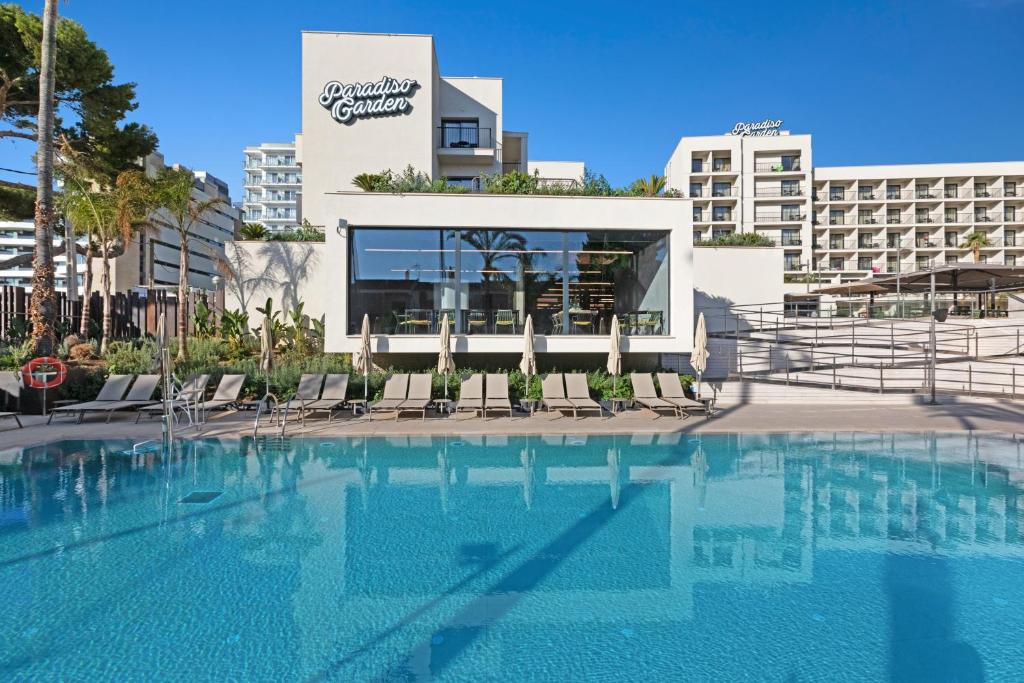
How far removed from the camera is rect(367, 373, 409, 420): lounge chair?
41.2 ft

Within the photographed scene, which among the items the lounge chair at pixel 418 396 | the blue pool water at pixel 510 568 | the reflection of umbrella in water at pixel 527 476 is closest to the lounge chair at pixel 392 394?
the lounge chair at pixel 418 396

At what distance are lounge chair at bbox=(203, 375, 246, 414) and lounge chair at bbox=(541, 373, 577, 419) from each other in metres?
7.60

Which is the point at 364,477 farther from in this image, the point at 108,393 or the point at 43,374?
the point at 43,374

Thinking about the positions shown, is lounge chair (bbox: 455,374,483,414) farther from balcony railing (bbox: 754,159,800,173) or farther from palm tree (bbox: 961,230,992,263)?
palm tree (bbox: 961,230,992,263)

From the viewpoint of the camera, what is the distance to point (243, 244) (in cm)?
1870

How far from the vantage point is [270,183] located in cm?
9169

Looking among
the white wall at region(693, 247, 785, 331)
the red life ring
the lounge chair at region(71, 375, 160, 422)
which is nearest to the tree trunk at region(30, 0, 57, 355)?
the red life ring

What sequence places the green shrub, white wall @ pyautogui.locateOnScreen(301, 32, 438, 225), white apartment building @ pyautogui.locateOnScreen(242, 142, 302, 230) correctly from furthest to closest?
1. white apartment building @ pyautogui.locateOnScreen(242, 142, 302, 230)
2. white wall @ pyautogui.locateOnScreen(301, 32, 438, 225)
3. the green shrub

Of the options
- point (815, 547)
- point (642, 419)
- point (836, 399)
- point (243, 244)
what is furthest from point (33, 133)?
point (836, 399)

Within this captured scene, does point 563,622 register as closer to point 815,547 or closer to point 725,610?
point 725,610

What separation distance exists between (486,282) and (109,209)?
12.5 metres

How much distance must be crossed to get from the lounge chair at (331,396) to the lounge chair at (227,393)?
1779 mm

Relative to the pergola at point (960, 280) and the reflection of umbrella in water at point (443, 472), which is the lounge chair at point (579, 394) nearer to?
the reflection of umbrella in water at point (443, 472)

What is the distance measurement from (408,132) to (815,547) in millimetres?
23704
